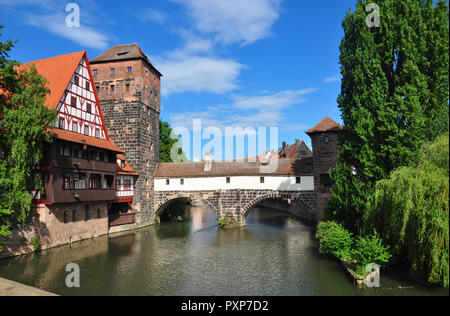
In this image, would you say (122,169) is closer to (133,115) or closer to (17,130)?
(133,115)

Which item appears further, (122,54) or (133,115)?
(122,54)

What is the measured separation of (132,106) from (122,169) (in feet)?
20.9

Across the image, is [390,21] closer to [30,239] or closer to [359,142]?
[359,142]

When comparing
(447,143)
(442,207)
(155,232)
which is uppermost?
(447,143)

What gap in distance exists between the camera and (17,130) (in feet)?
51.9

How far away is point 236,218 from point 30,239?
1685cm

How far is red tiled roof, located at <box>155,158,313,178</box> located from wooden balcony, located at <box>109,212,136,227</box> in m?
5.05

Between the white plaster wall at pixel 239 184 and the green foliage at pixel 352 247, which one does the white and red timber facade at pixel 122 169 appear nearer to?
the white plaster wall at pixel 239 184

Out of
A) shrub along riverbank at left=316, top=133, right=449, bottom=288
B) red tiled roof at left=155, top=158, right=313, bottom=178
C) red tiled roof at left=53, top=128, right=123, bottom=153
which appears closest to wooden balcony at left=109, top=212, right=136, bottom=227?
red tiled roof at left=155, top=158, right=313, bottom=178

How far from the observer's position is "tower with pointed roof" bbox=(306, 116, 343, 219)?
88.5 feet

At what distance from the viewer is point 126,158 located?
30.0 m

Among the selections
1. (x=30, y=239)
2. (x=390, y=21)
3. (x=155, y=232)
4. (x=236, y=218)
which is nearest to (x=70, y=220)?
(x=30, y=239)

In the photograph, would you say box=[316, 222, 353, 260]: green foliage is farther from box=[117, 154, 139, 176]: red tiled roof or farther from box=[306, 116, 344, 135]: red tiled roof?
box=[117, 154, 139, 176]: red tiled roof

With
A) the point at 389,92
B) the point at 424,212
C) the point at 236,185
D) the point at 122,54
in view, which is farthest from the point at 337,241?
the point at 122,54
